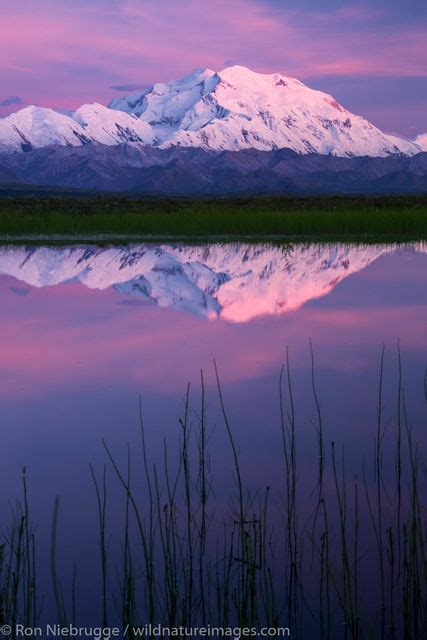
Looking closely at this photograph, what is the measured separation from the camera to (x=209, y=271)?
21.3 metres

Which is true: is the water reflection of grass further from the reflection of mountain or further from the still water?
the reflection of mountain

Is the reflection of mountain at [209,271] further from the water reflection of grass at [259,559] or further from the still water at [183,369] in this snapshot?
the water reflection of grass at [259,559]

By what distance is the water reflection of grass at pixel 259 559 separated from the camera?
5.02m

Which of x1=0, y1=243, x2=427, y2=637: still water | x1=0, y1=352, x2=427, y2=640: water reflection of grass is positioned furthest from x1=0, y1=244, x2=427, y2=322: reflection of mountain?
x1=0, y1=352, x2=427, y2=640: water reflection of grass

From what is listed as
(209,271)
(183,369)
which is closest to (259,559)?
(183,369)

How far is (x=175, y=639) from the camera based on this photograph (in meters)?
4.61

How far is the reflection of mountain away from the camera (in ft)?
55.1

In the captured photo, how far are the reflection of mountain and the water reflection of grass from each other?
25.3ft

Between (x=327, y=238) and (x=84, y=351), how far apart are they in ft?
67.9

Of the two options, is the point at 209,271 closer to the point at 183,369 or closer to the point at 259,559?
the point at 183,369

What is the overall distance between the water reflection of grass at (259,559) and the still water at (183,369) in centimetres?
12

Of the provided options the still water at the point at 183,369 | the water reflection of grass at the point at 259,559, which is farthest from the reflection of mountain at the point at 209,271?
the water reflection of grass at the point at 259,559

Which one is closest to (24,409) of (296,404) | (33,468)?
(33,468)

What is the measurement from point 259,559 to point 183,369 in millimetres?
5280
